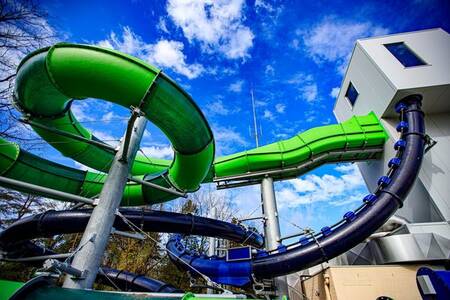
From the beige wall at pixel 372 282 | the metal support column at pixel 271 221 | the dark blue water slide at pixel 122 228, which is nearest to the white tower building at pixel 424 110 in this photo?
the beige wall at pixel 372 282

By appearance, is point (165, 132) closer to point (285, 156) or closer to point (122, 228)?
point (122, 228)


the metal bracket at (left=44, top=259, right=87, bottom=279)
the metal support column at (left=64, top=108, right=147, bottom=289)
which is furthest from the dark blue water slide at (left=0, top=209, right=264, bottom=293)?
the metal bracket at (left=44, top=259, right=87, bottom=279)

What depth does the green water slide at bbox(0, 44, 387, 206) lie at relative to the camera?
11.7ft

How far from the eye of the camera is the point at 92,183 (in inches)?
245

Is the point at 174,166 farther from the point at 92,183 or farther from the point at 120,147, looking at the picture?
the point at 92,183

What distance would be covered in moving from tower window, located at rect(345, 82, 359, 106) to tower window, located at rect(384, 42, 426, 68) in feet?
6.12

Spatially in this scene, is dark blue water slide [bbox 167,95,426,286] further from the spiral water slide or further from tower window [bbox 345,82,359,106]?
tower window [bbox 345,82,359,106]

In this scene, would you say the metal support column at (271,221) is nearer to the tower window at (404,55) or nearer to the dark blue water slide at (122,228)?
the dark blue water slide at (122,228)

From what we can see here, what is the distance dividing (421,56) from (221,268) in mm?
10071

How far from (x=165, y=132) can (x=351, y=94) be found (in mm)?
9709

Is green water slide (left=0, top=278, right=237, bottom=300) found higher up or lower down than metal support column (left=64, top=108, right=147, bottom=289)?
lower down

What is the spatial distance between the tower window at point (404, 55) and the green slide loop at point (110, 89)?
8.40m

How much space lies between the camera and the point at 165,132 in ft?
13.8

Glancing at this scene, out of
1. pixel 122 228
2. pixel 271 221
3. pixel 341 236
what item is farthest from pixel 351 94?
pixel 122 228
